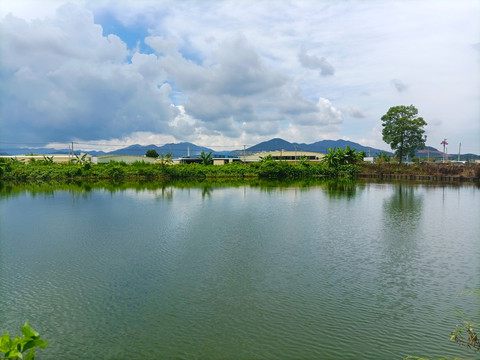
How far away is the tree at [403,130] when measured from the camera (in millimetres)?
54875

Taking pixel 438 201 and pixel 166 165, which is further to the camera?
pixel 166 165

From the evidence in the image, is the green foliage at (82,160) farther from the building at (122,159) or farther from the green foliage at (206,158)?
the green foliage at (206,158)

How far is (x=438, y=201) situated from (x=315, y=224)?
13307 millimetres

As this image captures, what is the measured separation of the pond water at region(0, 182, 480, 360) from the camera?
6297mm

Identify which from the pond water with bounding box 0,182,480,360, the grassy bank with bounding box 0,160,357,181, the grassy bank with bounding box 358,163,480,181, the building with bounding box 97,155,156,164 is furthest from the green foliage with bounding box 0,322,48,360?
the building with bounding box 97,155,156,164

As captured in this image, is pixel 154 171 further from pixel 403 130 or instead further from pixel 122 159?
pixel 403 130

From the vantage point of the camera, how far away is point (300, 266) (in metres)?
10.3

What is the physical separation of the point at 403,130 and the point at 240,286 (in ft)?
177

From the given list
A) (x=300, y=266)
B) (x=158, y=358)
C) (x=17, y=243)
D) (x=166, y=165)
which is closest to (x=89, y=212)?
(x=17, y=243)

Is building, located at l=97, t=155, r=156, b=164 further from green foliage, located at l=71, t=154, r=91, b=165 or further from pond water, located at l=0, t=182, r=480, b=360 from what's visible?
pond water, located at l=0, t=182, r=480, b=360

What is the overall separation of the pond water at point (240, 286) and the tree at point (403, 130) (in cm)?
4133

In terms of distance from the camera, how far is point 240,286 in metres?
8.78

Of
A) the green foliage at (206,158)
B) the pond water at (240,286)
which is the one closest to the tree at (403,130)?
the green foliage at (206,158)

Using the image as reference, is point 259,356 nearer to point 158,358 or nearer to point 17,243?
point 158,358
